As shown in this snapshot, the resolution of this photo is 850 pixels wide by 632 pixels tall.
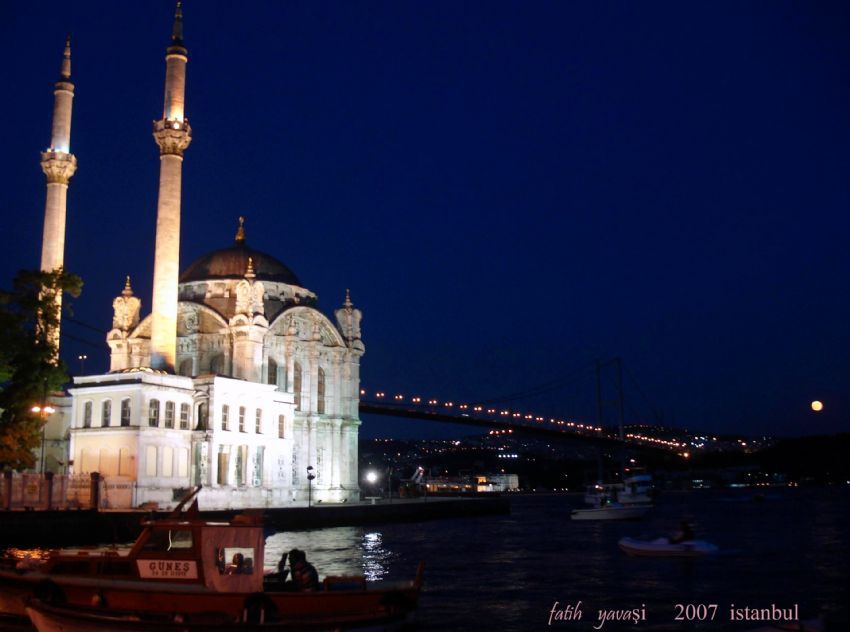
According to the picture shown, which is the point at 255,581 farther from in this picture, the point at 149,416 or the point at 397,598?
the point at 149,416

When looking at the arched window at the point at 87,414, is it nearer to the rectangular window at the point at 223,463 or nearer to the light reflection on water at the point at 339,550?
the rectangular window at the point at 223,463

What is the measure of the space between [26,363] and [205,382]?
32.0 ft

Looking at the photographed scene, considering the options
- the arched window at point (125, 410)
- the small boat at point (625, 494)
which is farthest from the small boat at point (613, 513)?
the arched window at point (125, 410)

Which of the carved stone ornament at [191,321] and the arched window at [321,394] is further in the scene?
the arched window at [321,394]

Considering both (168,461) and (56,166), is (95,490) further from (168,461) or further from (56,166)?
(56,166)

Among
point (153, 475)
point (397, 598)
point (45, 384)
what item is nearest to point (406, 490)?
point (153, 475)

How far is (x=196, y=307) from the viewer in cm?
5788

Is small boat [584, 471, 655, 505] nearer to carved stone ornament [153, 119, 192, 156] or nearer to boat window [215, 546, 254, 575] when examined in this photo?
carved stone ornament [153, 119, 192, 156]

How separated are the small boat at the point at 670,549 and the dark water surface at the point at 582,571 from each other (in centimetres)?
43

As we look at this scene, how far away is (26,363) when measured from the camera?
1618 inches

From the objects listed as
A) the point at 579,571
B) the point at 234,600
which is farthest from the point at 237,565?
the point at 579,571

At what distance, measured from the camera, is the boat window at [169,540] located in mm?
16016

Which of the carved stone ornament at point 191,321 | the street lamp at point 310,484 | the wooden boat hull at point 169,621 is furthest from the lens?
the carved stone ornament at point 191,321

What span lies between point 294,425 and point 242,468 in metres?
8.00
